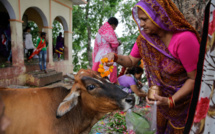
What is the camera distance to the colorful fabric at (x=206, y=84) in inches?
43.0

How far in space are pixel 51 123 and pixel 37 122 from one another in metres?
0.14

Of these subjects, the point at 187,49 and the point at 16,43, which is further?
the point at 16,43

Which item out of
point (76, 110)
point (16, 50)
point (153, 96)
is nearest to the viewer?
point (153, 96)

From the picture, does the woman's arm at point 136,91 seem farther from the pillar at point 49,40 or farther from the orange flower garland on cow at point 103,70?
the pillar at point 49,40

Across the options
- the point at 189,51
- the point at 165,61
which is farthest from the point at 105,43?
the point at 189,51

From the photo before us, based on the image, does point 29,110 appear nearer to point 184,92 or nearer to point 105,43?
point 184,92

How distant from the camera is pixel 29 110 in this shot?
66.0 inches

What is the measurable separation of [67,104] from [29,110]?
1.33 ft

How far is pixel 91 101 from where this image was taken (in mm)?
1810

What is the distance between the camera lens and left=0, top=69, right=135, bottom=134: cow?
5.36 ft

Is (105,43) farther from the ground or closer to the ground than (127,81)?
farther from the ground

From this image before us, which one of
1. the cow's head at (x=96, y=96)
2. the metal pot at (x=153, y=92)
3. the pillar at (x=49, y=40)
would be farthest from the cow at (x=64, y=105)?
the pillar at (x=49, y=40)

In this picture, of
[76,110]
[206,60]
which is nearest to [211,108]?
[206,60]

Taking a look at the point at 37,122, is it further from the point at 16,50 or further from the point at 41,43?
the point at 41,43
